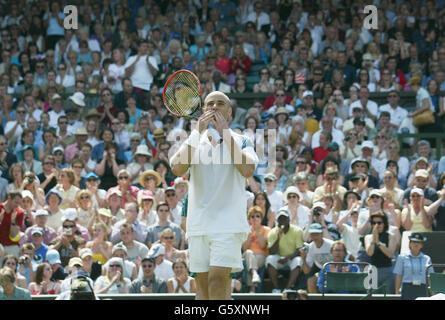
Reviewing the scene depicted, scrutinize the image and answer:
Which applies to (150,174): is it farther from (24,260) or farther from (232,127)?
(24,260)

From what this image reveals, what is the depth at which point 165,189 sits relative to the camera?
42.1 feet

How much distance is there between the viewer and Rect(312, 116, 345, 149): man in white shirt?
14602 mm

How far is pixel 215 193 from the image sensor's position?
6422 millimetres

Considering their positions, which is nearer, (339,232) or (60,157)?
(339,232)

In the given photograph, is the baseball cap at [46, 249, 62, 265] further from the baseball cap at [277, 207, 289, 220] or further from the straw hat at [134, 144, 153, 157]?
the straw hat at [134, 144, 153, 157]

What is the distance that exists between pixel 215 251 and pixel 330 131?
8.63m

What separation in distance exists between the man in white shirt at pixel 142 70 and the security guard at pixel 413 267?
7.28m

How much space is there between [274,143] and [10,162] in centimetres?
414

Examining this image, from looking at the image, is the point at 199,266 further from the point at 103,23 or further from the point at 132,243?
the point at 103,23

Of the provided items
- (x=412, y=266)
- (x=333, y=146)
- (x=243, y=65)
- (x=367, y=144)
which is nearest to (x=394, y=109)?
(x=367, y=144)

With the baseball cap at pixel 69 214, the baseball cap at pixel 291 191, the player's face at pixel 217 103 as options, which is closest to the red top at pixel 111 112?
the baseball cap at pixel 69 214

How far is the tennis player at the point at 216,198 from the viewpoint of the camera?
6.38 m

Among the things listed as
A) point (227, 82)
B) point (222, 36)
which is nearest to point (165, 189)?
point (227, 82)

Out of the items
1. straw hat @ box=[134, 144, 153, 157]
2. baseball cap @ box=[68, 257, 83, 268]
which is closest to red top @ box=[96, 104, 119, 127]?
straw hat @ box=[134, 144, 153, 157]
